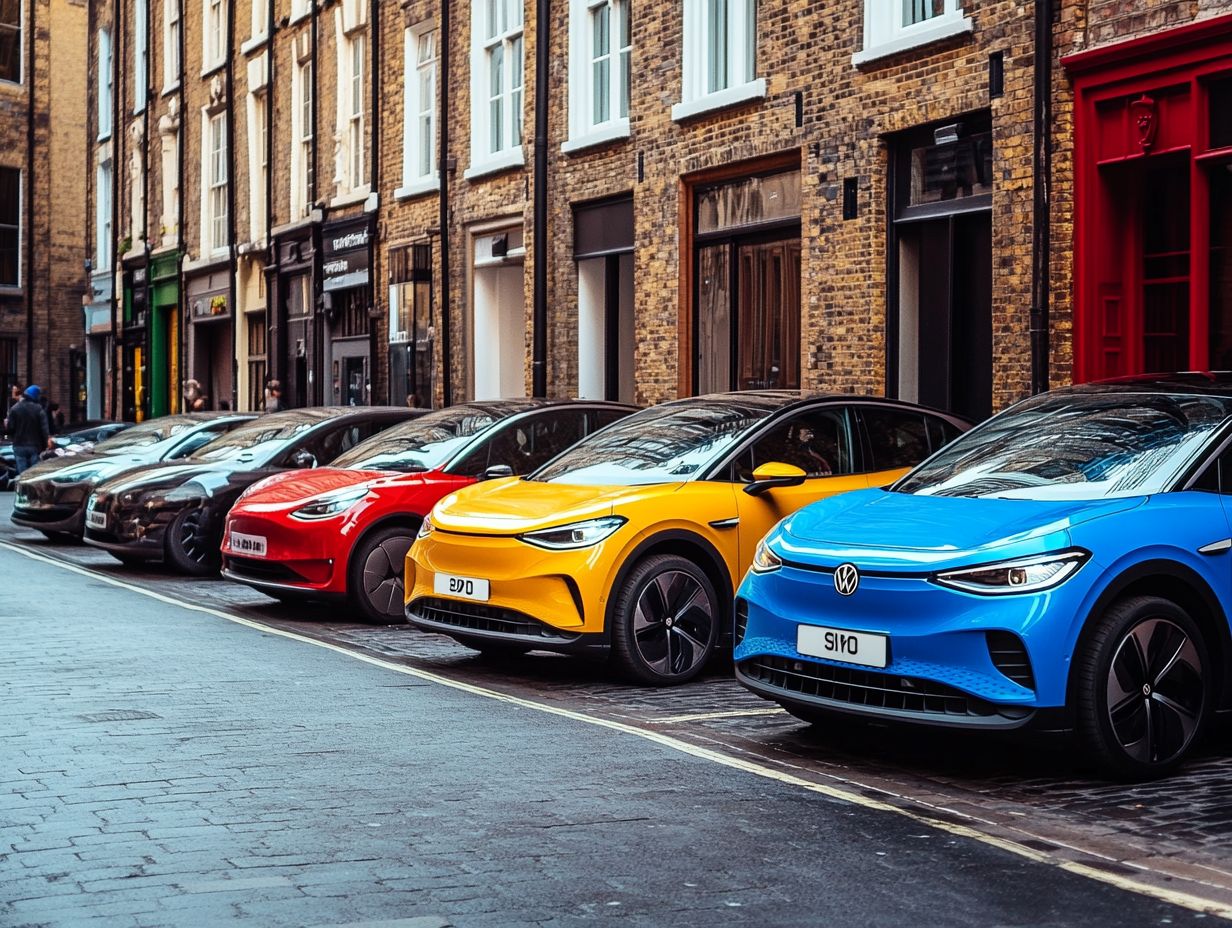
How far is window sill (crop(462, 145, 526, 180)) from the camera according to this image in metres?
23.5

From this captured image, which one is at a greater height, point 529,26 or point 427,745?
point 529,26

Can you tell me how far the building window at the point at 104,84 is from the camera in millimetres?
43750

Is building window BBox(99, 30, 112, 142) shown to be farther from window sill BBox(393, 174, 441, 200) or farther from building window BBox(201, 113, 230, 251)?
window sill BBox(393, 174, 441, 200)

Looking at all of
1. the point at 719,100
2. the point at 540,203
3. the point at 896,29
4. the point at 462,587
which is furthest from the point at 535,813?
the point at 540,203

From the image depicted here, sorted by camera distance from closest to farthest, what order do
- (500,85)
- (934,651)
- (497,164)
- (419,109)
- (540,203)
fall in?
(934,651), (540,203), (497,164), (500,85), (419,109)

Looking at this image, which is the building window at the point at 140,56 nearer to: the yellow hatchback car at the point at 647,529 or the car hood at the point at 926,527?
the yellow hatchback car at the point at 647,529

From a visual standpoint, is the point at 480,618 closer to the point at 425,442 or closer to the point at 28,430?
the point at 425,442

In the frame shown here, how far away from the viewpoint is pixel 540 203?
22.9 m

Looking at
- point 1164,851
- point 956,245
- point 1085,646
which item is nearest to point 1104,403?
point 1085,646

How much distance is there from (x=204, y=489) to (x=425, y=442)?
3612 mm

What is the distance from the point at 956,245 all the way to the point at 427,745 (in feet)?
31.3

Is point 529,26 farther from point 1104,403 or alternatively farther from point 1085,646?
point 1085,646

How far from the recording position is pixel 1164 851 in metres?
5.96

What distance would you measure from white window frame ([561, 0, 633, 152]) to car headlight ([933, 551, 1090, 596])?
Answer: 49.7 feet
